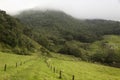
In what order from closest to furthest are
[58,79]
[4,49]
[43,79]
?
[43,79]
[58,79]
[4,49]

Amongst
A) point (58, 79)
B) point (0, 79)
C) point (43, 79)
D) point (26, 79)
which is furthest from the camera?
point (58, 79)

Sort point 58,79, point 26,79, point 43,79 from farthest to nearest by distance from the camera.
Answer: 1. point 58,79
2. point 43,79
3. point 26,79

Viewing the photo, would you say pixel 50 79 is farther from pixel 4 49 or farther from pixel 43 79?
pixel 4 49

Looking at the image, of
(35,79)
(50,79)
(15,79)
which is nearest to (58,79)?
(50,79)

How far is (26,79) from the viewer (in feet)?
132

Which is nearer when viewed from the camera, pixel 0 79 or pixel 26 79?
pixel 0 79

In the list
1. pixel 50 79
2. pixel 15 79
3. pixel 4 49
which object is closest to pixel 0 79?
pixel 15 79

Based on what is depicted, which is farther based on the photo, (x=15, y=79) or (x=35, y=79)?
(x=35, y=79)

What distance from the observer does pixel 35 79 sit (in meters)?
42.9

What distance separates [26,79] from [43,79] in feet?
17.3

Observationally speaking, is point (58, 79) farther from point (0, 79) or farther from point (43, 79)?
point (0, 79)

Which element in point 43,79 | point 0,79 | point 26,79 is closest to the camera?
point 0,79

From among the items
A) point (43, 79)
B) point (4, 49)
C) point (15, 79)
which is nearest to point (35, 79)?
point (43, 79)

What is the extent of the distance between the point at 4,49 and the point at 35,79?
162338 millimetres
